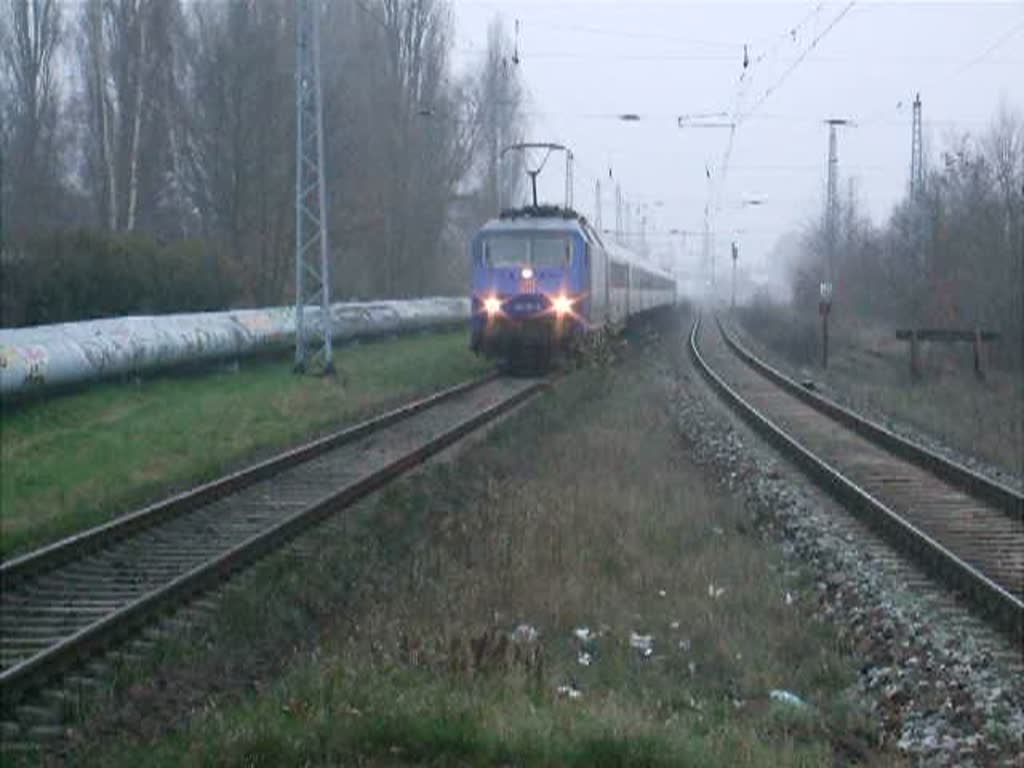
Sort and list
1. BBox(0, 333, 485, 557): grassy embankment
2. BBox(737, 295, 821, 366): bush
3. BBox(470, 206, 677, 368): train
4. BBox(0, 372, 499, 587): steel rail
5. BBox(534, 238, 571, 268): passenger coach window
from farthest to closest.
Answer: BBox(737, 295, 821, 366): bush < BBox(534, 238, 571, 268): passenger coach window < BBox(470, 206, 677, 368): train < BBox(0, 333, 485, 557): grassy embankment < BBox(0, 372, 499, 587): steel rail

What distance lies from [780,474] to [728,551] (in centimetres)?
600

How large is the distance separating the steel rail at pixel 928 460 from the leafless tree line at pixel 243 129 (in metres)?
15.0

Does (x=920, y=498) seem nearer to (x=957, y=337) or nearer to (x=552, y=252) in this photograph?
(x=552, y=252)

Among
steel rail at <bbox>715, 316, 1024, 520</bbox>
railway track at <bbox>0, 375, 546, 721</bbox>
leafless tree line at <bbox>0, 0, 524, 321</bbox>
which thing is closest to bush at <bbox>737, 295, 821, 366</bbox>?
leafless tree line at <bbox>0, 0, 524, 321</bbox>

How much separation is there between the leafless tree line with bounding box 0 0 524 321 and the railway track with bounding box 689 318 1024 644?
1678cm

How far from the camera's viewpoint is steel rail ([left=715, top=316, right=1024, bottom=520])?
49.9ft

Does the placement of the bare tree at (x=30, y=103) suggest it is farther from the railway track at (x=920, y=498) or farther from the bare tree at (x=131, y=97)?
the railway track at (x=920, y=498)

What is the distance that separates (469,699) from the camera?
6.74 metres

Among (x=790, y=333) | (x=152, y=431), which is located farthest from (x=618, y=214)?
(x=152, y=431)

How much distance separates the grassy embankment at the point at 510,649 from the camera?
607 cm

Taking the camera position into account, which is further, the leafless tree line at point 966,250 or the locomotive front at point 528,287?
the leafless tree line at point 966,250

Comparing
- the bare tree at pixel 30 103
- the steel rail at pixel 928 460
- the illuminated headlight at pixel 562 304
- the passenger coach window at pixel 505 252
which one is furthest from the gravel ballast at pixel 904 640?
the bare tree at pixel 30 103

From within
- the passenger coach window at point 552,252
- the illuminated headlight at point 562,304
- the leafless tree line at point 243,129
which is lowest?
the illuminated headlight at point 562,304

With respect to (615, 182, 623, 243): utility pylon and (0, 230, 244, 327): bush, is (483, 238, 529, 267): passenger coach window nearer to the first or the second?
(0, 230, 244, 327): bush
